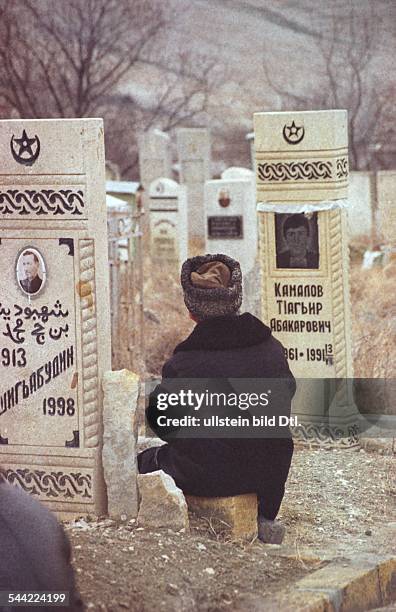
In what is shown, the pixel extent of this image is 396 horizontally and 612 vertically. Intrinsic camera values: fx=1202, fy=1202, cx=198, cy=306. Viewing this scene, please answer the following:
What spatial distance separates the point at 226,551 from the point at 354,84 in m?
7.92

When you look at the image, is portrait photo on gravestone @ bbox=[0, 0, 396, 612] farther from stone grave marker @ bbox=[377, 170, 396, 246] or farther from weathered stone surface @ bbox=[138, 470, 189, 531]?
stone grave marker @ bbox=[377, 170, 396, 246]

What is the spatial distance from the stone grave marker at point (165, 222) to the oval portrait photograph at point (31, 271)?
681 cm

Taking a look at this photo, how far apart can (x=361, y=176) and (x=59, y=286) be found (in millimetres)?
8794

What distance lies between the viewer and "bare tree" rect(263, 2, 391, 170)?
747 cm

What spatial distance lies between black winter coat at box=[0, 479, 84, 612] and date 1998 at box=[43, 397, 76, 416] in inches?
56.8

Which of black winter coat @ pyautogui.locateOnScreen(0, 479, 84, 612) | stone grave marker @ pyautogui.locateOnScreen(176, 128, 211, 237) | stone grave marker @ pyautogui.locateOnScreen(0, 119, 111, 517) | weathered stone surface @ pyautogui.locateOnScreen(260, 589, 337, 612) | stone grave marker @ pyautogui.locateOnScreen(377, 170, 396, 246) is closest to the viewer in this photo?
black winter coat @ pyautogui.locateOnScreen(0, 479, 84, 612)

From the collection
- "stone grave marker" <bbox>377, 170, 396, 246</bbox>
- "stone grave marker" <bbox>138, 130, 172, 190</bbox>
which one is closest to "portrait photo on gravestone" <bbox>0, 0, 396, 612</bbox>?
"stone grave marker" <bbox>377, 170, 396, 246</bbox>

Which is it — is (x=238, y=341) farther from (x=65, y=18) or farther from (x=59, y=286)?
(x=65, y=18)

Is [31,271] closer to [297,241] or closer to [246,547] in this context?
[246,547]

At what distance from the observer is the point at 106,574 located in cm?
313

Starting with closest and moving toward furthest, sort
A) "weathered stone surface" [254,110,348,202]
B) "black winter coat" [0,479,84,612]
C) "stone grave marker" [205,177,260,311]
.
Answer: "black winter coat" [0,479,84,612] < "weathered stone surface" [254,110,348,202] < "stone grave marker" [205,177,260,311]

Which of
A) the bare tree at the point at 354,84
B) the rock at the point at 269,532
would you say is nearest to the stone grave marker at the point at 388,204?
the bare tree at the point at 354,84

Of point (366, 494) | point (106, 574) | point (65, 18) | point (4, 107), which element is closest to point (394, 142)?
point (65, 18)

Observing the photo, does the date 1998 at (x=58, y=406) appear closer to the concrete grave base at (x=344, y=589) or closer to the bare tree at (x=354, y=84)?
the concrete grave base at (x=344, y=589)
